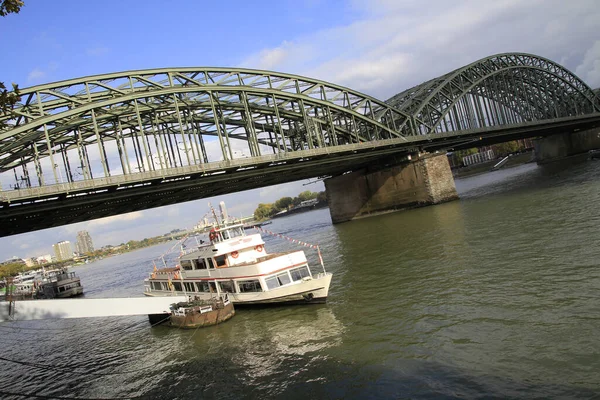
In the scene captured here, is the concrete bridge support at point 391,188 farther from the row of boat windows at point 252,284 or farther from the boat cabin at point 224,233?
the row of boat windows at point 252,284

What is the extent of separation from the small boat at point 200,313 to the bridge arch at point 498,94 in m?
55.3

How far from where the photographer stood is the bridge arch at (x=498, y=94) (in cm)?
7406

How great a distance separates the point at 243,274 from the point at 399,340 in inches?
420

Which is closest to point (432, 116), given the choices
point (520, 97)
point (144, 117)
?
point (520, 97)

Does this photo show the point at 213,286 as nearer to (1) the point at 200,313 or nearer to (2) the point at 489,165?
(1) the point at 200,313

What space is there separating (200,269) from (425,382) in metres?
17.2

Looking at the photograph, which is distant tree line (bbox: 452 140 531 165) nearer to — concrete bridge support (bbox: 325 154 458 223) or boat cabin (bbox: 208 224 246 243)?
concrete bridge support (bbox: 325 154 458 223)

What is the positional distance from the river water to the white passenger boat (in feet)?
2.99

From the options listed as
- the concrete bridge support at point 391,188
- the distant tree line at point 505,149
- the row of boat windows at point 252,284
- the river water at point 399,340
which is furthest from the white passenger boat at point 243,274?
the distant tree line at point 505,149

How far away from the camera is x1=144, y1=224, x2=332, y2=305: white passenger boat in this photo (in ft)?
69.7

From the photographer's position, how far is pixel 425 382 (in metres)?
10.9

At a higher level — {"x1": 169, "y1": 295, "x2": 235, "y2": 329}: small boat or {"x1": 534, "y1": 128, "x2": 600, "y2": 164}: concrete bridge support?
{"x1": 534, "y1": 128, "x2": 600, "y2": 164}: concrete bridge support

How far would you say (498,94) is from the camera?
83688 mm

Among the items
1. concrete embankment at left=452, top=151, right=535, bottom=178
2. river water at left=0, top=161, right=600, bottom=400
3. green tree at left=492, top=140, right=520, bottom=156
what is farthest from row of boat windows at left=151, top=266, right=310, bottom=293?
green tree at left=492, top=140, right=520, bottom=156
